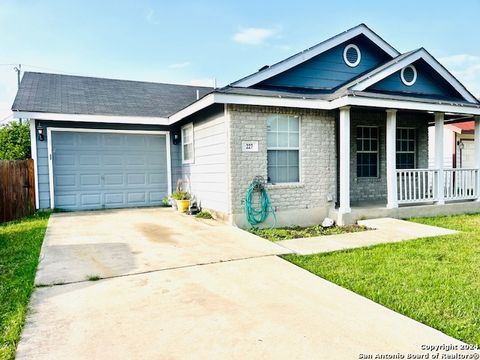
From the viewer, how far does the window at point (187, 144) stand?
1026 centimetres

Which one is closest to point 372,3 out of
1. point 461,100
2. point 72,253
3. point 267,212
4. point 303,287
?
point 461,100

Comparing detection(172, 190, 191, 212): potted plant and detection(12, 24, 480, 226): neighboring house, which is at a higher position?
detection(12, 24, 480, 226): neighboring house

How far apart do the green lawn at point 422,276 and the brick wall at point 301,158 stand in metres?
2.64

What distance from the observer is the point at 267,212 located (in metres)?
7.75

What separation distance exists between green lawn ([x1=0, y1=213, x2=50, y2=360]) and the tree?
8.28 metres

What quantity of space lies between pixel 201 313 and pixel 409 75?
888 centimetres

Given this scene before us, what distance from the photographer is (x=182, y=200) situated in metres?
9.80

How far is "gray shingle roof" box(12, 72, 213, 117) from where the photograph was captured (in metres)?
10.2

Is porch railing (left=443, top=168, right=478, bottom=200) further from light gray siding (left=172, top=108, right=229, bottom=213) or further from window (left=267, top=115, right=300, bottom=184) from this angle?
light gray siding (left=172, top=108, right=229, bottom=213)

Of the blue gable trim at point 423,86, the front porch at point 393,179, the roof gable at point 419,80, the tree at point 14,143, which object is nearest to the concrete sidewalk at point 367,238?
the front porch at point 393,179

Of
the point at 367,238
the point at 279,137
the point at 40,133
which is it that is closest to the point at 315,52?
the point at 279,137

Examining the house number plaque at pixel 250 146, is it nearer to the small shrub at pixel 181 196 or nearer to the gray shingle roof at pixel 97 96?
the small shrub at pixel 181 196

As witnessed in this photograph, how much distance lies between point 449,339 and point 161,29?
632 inches

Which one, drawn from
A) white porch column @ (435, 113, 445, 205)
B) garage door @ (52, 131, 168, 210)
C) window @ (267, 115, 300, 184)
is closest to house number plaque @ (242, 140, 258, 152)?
window @ (267, 115, 300, 184)
